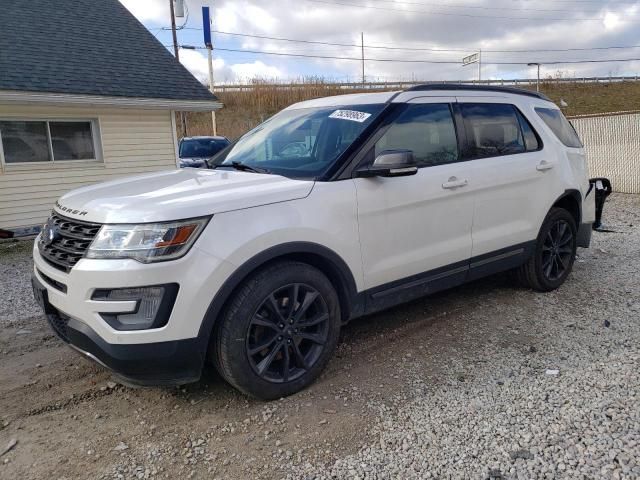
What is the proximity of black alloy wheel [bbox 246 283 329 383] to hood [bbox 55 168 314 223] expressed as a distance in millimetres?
582

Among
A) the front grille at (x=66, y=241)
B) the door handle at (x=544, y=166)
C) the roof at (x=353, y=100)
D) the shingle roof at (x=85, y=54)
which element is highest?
the shingle roof at (x=85, y=54)

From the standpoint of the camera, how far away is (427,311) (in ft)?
14.8

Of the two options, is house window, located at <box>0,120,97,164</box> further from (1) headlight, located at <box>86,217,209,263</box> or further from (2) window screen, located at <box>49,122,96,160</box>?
(1) headlight, located at <box>86,217,209,263</box>

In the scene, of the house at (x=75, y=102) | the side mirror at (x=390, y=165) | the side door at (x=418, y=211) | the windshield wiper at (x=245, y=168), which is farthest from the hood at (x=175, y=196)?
the house at (x=75, y=102)

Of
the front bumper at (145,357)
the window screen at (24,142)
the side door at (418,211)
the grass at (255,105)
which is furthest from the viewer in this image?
the grass at (255,105)

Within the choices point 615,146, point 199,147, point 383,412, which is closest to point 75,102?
point 199,147

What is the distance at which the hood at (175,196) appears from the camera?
2.62 metres

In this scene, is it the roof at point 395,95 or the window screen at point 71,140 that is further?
the window screen at point 71,140

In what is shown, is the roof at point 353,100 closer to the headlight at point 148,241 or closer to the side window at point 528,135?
the side window at point 528,135

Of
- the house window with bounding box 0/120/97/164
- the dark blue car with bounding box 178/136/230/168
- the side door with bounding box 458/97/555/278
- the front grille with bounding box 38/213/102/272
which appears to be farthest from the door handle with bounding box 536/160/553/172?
the dark blue car with bounding box 178/136/230/168

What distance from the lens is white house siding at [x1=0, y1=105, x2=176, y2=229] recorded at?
9172mm

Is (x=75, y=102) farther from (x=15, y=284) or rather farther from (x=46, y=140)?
(x=15, y=284)

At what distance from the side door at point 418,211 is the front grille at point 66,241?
1.64 m

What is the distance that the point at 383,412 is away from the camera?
2918mm
